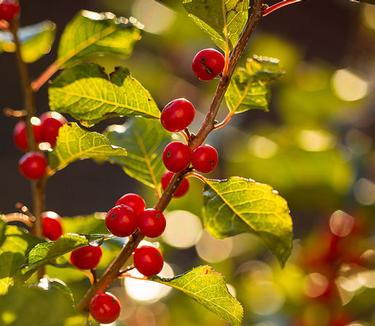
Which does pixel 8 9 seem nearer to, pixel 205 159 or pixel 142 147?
pixel 142 147

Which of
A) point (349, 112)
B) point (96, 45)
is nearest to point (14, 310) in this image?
point (96, 45)

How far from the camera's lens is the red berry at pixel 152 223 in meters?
0.89

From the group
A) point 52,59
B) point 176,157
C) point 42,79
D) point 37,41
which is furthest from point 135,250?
point 52,59

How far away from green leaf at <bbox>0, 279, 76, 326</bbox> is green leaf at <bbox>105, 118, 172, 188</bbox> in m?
0.48

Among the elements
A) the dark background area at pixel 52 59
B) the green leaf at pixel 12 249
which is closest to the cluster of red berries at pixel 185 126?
the green leaf at pixel 12 249

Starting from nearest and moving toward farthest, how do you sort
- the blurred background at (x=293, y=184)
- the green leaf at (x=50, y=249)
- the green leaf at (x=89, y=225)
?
the green leaf at (x=50, y=249)
the green leaf at (x=89, y=225)
the blurred background at (x=293, y=184)

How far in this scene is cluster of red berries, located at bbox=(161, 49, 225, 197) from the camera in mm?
897

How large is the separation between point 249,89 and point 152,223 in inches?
10.6

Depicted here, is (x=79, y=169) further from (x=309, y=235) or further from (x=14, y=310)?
(x=14, y=310)

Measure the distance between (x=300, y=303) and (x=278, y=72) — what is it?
0.92 meters

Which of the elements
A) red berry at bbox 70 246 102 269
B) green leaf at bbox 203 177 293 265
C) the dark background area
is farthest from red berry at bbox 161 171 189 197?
the dark background area

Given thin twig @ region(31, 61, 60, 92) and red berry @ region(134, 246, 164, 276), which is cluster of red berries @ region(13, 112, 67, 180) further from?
red berry @ region(134, 246, 164, 276)

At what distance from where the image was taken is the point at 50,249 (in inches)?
33.0

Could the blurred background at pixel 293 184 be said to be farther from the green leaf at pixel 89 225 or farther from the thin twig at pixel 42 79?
the thin twig at pixel 42 79
